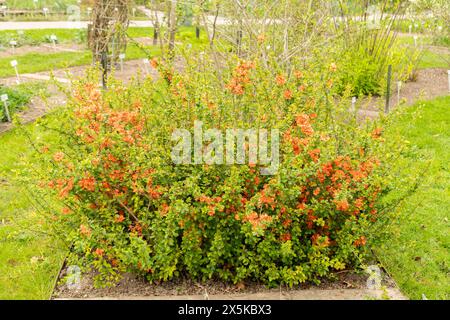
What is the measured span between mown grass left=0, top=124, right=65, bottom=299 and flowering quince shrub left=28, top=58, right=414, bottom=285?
32cm

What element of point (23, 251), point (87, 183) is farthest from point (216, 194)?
point (23, 251)

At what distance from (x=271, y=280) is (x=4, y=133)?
14.0ft

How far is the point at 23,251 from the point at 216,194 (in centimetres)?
175

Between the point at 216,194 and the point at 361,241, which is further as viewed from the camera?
the point at 361,241

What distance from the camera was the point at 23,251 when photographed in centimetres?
387

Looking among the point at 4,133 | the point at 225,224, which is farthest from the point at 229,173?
the point at 4,133

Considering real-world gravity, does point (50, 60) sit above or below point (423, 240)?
above

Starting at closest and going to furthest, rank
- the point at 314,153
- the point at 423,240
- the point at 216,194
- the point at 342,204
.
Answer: the point at 342,204, the point at 216,194, the point at 314,153, the point at 423,240

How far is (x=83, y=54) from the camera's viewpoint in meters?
10.1

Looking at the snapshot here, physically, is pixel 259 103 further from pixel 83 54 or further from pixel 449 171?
pixel 83 54

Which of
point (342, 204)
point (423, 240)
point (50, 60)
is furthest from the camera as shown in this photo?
point (50, 60)

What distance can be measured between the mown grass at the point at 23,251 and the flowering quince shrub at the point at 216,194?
0.32 m

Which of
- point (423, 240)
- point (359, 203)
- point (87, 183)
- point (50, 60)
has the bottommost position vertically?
point (423, 240)

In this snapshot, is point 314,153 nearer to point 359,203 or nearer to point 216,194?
point 359,203
